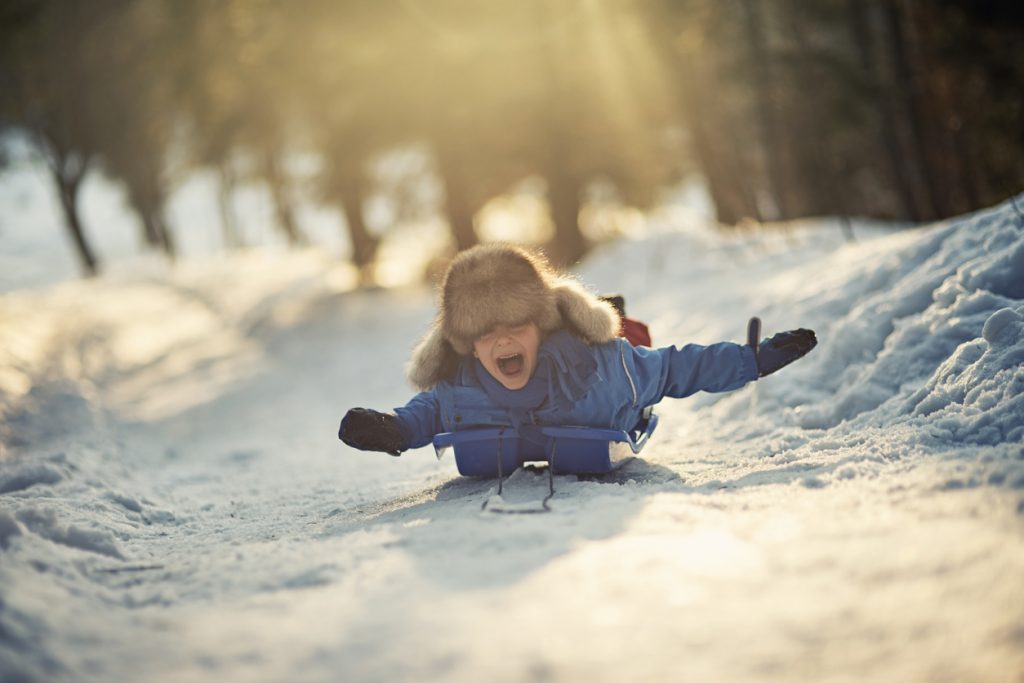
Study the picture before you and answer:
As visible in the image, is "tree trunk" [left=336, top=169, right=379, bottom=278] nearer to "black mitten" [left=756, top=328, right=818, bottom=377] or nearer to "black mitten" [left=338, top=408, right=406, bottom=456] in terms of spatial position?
"black mitten" [left=338, top=408, right=406, bottom=456]

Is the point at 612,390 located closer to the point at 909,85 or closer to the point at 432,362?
the point at 432,362

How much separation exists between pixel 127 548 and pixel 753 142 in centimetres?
2607

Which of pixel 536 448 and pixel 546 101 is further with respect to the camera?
pixel 546 101

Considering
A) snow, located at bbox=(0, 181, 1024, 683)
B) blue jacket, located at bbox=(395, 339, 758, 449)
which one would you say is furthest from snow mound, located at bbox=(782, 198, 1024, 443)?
blue jacket, located at bbox=(395, 339, 758, 449)

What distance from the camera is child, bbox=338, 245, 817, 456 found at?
3607 mm

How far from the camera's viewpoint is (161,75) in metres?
24.8

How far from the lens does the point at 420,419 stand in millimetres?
3799

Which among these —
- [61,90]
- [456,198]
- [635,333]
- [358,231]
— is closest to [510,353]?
[635,333]

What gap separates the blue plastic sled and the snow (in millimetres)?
96

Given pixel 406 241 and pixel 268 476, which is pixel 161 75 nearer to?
pixel 406 241

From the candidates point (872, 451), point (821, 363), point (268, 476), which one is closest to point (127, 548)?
point (268, 476)

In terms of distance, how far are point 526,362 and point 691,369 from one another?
0.83m

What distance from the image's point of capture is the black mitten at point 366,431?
11.5 feet

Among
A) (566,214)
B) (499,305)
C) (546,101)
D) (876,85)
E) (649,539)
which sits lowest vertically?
(649,539)
